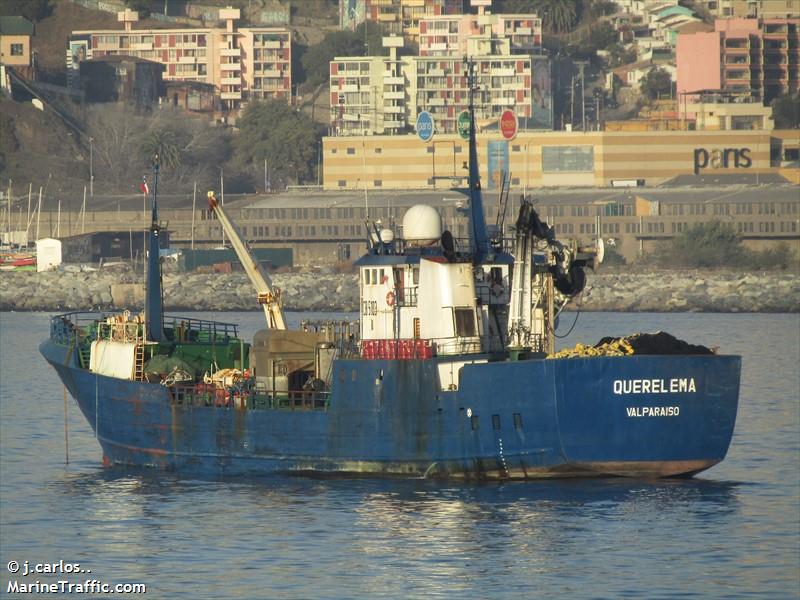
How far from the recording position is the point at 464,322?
46938 mm

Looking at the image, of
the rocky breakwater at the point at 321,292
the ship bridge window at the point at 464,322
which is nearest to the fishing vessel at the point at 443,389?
the ship bridge window at the point at 464,322

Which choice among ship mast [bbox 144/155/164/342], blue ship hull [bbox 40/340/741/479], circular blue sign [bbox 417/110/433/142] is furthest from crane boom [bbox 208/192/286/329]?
circular blue sign [bbox 417/110/433/142]

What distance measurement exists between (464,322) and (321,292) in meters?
100

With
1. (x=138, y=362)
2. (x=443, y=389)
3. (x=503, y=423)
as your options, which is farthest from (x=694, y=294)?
(x=503, y=423)

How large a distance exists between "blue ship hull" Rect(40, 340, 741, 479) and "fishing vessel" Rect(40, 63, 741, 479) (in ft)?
0.13

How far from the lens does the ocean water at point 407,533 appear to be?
Result: 35812 millimetres

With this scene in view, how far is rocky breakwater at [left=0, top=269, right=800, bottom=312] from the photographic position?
472 feet

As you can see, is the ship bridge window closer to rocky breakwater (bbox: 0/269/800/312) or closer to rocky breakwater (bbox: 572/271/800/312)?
rocky breakwater (bbox: 0/269/800/312)

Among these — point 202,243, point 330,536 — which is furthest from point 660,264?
point 330,536

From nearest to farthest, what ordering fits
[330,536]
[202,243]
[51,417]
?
[330,536] → [51,417] → [202,243]

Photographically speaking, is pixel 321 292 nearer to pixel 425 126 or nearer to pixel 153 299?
pixel 425 126

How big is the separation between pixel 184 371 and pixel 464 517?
42.0 feet

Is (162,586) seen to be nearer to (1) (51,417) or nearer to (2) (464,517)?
(2) (464,517)

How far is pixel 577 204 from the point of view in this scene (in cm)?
17300
